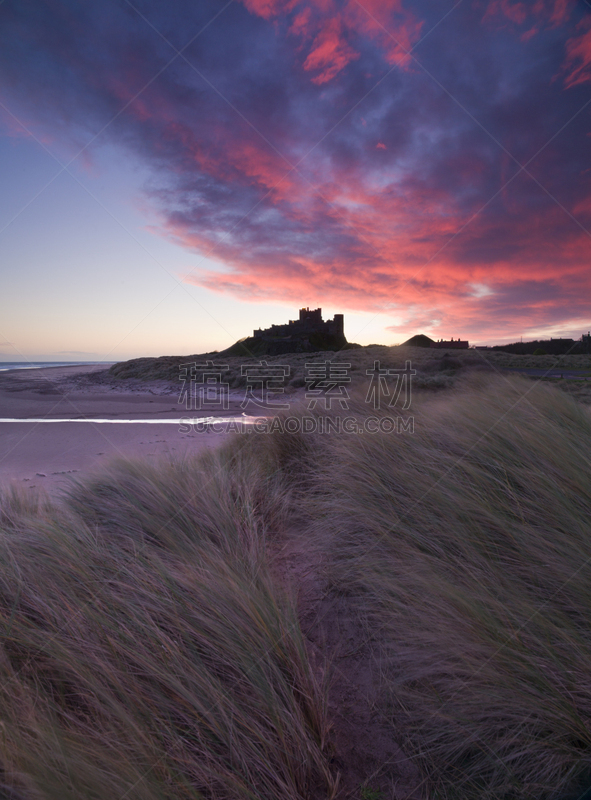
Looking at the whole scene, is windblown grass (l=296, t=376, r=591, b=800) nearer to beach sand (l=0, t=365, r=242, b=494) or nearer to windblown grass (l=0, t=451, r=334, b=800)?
windblown grass (l=0, t=451, r=334, b=800)

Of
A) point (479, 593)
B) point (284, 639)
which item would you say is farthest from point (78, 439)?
point (479, 593)

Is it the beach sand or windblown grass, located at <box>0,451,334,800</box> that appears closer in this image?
windblown grass, located at <box>0,451,334,800</box>

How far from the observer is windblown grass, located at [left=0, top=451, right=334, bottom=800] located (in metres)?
0.91

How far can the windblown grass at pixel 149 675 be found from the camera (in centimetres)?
91

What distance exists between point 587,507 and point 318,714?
1781mm

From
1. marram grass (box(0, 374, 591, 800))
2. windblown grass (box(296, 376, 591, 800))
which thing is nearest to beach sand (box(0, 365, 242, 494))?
marram grass (box(0, 374, 591, 800))

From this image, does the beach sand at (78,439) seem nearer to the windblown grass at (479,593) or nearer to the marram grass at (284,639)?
the marram grass at (284,639)

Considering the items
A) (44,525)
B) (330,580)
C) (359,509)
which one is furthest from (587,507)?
(44,525)

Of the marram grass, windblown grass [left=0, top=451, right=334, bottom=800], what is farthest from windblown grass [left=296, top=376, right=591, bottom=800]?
windblown grass [left=0, top=451, right=334, bottom=800]

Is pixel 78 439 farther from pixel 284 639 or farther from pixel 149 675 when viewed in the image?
pixel 284 639

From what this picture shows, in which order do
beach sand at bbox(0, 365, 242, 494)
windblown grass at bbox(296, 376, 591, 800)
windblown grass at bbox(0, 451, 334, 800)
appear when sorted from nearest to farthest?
1. windblown grass at bbox(0, 451, 334, 800)
2. windblown grass at bbox(296, 376, 591, 800)
3. beach sand at bbox(0, 365, 242, 494)

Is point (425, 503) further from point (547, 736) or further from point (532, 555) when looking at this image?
point (547, 736)

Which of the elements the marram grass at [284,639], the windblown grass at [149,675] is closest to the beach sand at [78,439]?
the marram grass at [284,639]

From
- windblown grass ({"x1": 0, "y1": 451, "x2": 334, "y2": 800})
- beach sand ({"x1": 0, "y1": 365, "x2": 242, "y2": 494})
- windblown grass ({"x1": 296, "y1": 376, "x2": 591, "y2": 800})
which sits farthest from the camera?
beach sand ({"x1": 0, "y1": 365, "x2": 242, "y2": 494})
